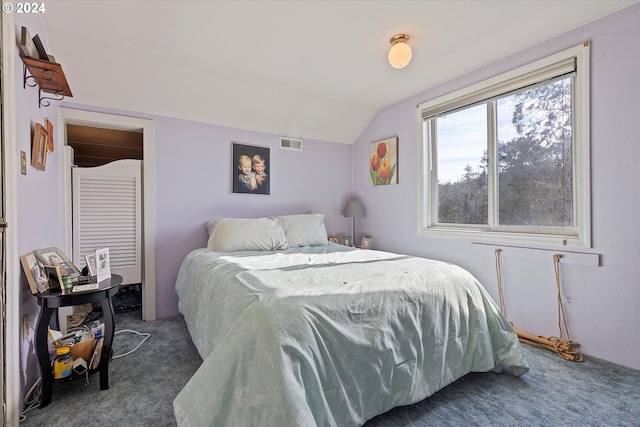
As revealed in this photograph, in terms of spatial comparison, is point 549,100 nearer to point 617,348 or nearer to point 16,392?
point 617,348

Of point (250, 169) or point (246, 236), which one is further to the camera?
point (250, 169)

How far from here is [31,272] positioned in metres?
1.45

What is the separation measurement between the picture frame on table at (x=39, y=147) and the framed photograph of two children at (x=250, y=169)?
5.07 feet

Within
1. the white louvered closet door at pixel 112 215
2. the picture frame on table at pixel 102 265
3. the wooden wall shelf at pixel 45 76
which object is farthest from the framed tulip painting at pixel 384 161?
the wooden wall shelf at pixel 45 76

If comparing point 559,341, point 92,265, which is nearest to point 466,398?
→ point 559,341

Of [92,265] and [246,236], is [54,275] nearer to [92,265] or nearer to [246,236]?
[92,265]

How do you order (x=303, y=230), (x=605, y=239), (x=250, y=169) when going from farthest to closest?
(x=250, y=169) < (x=303, y=230) < (x=605, y=239)

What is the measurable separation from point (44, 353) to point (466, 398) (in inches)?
87.3

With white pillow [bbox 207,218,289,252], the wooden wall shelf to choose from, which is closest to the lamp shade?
white pillow [bbox 207,218,289,252]

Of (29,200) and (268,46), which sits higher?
(268,46)

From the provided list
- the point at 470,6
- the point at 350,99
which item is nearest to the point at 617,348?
the point at 470,6

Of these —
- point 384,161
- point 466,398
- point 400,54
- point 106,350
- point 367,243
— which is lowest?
point 466,398

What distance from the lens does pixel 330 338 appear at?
3.92 ft

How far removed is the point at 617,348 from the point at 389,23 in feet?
8.67
